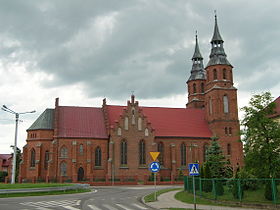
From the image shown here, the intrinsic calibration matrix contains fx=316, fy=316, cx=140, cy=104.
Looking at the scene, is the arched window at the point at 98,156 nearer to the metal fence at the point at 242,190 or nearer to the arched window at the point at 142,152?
the arched window at the point at 142,152

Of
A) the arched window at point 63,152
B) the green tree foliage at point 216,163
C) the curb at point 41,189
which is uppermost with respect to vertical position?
the arched window at point 63,152

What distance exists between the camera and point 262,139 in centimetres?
2444

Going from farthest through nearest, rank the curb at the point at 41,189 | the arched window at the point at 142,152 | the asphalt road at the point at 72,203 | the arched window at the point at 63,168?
the arched window at the point at 142,152 < the arched window at the point at 63,168 < the curb at the point at 41,189 < the asphalt road at the point at 72,203

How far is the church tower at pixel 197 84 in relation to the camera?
223 feet

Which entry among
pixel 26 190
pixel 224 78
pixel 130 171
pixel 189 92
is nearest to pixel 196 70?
pixel 189 92

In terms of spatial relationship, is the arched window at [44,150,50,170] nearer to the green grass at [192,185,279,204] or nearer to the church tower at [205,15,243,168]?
the church tower at [205,15,243,168]

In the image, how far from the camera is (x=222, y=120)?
190 ft

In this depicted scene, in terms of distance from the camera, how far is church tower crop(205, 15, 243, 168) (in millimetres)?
57500

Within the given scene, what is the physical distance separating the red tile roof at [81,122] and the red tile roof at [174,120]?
236 centimetres

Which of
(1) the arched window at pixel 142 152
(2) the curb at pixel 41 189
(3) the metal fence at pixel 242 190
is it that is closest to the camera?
(3) the metal fence at pixel 242 190

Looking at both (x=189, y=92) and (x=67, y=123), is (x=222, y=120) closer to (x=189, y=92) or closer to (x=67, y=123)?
(x=189, y=92)

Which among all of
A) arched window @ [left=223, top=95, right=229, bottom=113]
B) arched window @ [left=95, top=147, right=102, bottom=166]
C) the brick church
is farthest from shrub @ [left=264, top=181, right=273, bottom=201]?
arched window @ [left=223, top=95, right=229, bottom=113]

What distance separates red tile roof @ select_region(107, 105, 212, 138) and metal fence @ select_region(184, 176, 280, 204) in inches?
1149

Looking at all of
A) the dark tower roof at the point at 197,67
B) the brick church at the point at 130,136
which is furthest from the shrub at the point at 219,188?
the dark tower roof at the point at 197,67
